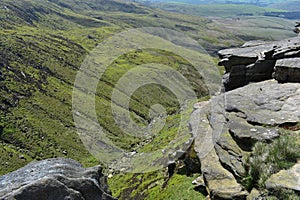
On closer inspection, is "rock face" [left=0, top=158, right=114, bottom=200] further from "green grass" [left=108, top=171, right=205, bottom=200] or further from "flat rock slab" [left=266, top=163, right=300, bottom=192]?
"flat rock slab" [left=266, top=163, right=300, bottom=192]

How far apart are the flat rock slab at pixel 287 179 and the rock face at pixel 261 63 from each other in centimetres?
1279

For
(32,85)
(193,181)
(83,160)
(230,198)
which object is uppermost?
(230,198)

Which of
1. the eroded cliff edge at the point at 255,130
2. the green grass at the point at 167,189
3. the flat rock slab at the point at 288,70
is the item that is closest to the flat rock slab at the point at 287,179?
the eroded cliff edge at the point at 255,130

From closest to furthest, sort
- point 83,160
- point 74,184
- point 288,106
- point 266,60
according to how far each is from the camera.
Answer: point 74,184 < point 288,106 < point 266,60 < point 83,160

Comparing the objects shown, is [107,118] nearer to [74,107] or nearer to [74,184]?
[74,107]

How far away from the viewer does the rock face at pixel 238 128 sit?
69.4ft

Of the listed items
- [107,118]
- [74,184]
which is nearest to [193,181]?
[74,184]

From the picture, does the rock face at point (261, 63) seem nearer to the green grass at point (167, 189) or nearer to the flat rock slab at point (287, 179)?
the green grass at point (167, 189)

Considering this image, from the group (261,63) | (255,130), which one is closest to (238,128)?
(255,130)

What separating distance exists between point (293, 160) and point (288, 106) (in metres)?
6.99

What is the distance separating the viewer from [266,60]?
32.1 m

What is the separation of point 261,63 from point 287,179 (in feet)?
57.9

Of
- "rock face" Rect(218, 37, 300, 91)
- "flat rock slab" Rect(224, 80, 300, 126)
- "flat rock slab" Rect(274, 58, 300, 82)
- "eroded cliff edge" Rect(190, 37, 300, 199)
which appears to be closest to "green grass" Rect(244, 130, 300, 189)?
"eroded cliff edge" Rect(190, 37, 300, 199)

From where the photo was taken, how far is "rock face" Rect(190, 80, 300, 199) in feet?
69.4
